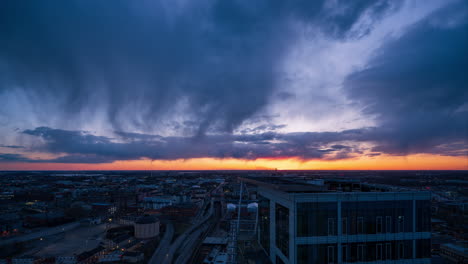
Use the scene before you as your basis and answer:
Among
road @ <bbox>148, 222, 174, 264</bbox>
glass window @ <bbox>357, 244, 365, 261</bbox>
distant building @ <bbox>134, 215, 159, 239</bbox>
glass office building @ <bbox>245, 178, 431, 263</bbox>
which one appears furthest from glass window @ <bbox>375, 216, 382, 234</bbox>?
distant building @ <bbox>134, 215, 159, 239</bbox>

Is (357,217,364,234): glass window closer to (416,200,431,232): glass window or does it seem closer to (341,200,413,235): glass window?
(341,200,413,235): glass window

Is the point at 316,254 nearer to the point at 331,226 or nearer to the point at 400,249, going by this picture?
the point at 331,226

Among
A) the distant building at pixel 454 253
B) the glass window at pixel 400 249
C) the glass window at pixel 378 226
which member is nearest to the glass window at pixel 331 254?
the glass window at pixel 378 226

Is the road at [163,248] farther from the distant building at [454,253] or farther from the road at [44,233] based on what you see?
the distant building at [454,253]

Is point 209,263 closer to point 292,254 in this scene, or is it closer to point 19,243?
point 292,254

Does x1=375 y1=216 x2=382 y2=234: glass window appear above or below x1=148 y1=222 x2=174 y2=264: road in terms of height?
above

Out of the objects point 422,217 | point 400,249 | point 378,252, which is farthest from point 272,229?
point 422,217

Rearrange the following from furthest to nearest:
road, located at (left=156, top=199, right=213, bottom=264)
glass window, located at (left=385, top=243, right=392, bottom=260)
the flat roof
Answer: road, located at (left=156, top=199, right=213, bottom=264), the flat roof, glass window, located at (left=385, top=243, right=392, bottom=260)
